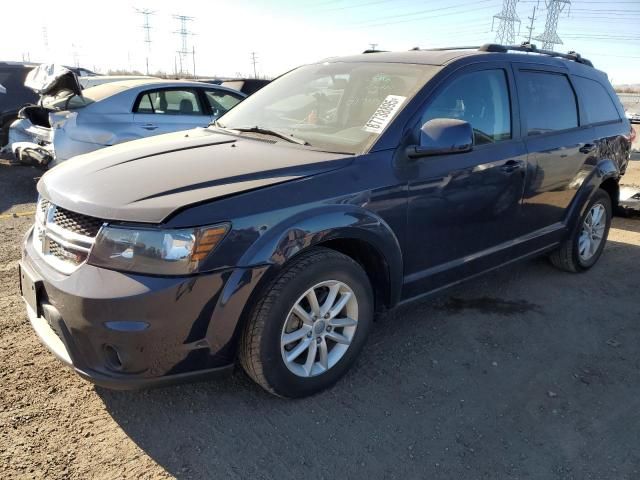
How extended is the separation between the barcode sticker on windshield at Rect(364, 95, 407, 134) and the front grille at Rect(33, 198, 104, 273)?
1563mm

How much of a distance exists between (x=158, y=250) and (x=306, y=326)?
2.90 feet

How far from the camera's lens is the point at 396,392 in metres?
2.93

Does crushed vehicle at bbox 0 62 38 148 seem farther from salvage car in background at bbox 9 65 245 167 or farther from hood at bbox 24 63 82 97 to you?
hood at bbox 24 63 82 97

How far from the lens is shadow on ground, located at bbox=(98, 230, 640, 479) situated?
2.40 metres

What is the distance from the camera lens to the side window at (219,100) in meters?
8.02

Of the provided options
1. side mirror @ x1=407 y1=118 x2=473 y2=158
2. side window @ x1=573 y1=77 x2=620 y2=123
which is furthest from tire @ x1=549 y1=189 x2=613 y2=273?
side mirror @ x1=407 y1=118 x2=473 y2=158

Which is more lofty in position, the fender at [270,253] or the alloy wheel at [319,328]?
the fender at [270,253]

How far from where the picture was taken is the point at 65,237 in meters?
2.44

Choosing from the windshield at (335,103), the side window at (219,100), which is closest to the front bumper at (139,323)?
the windshield at (335,103)

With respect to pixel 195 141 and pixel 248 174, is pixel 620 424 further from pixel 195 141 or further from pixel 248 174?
pixel 195 141

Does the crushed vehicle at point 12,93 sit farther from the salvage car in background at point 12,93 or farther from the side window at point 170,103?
the side window at point 170,103

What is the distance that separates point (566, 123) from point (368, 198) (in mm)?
2364

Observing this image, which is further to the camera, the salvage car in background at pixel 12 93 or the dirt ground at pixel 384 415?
the salvage car in background at pixel 12 93

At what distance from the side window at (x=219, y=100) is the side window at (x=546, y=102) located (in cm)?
499
